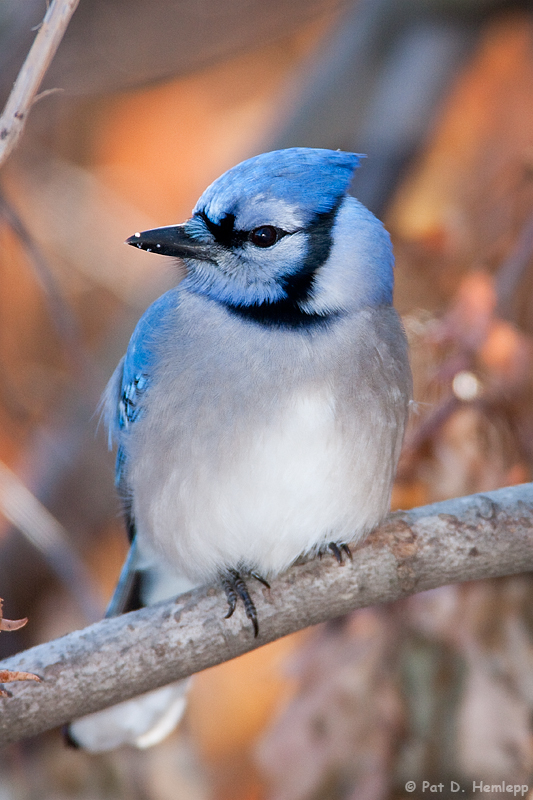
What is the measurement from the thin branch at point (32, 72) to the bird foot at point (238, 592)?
3.73 feet

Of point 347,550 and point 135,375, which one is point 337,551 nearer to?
point 347,550

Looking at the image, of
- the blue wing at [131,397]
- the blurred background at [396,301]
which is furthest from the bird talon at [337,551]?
the blue wing at [131,397]

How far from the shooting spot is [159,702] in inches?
103

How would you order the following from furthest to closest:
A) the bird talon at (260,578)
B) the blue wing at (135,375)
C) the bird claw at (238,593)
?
the blue wing at (135,375)
the bird talon at (260,578)
the bird claw at (238,593)

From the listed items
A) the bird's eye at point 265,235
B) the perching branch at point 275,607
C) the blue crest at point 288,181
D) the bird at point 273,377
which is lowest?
the perching branch at point 275,607

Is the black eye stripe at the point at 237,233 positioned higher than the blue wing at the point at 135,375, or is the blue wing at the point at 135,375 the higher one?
the black eye stripe at the point at 237,233

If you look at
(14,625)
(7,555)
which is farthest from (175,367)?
(7,555)

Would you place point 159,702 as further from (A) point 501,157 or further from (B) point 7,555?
(A) point 501,157

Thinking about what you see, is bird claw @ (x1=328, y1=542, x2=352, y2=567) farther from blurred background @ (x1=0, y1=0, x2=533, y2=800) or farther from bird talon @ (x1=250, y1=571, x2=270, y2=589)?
blurred background @ (x1=0, y1=0, x2=533, y2=800)

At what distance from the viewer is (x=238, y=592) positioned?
2035 mm

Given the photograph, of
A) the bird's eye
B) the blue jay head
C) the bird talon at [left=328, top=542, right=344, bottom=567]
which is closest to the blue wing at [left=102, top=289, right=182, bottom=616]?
the blue jay head

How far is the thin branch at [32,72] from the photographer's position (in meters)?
1.40

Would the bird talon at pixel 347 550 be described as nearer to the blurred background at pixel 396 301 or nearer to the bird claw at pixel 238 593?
the bird claw at pixel 238 593

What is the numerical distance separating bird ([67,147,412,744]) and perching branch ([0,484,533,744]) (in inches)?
2.5
